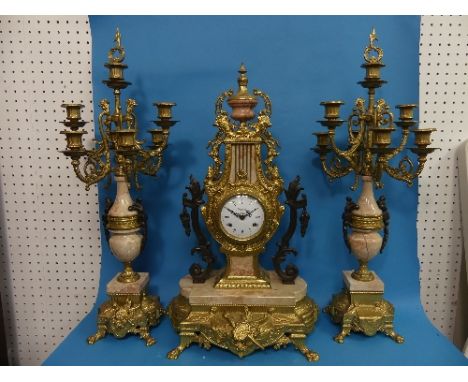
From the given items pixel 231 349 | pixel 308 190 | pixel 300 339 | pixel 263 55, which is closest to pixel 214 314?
pixel 231 349

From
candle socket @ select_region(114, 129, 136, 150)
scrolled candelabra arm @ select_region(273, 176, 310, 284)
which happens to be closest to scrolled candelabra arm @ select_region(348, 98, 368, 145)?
scrolled candelabra arm @ select_region(273, 176, 310, 284)

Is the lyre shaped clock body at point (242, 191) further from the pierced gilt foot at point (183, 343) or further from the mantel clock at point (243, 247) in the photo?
the pierced gilt foot at point (183, 343)

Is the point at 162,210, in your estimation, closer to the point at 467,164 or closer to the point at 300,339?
the point at 300,339

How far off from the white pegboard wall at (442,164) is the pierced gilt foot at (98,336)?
4.78 ft

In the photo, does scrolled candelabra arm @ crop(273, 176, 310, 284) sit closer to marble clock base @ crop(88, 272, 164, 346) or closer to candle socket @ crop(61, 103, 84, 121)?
marble clock base @ crop(88, 272, 164, 346)

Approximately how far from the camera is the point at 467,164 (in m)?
1.73

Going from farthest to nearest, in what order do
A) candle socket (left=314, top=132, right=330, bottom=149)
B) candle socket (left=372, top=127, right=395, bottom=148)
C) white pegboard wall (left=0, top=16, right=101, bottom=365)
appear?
1. white pegboard wall (left=0, top=16, right=101, bottom=365)
2. candle socket (left=314, top=132, right=330, bottom=149)
3. candle socket (left=372, top=127, right=395, bottom=148)

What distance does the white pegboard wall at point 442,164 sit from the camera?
1711 mm

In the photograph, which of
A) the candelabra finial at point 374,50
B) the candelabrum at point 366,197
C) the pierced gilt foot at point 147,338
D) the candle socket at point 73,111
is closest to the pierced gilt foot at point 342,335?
the candelabrum at point 366,197

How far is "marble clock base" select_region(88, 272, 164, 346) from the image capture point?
1.59m

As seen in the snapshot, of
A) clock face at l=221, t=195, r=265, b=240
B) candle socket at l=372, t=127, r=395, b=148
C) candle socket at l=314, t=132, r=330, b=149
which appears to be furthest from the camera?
candle socket at l=314, t=132, r=330, b=149

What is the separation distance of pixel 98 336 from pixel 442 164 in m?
1.66

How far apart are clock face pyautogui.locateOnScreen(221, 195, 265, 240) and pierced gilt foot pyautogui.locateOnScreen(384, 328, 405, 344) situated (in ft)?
2.20

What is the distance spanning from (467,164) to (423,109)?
30cm
